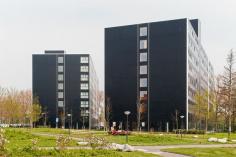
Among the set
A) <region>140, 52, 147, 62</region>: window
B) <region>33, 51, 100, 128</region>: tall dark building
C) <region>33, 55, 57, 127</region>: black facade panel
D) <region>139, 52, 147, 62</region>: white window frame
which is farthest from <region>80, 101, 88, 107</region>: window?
<region>140, 52, 147, 62</region>: window

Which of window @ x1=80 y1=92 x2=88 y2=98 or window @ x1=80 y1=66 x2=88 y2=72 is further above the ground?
window @ x1=80 y1=66 x2=88 y2=72

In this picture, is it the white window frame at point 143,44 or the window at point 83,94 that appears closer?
the white window frame at point 143,44

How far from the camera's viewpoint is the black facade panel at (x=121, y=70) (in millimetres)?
84062

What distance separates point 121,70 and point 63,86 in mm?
42102

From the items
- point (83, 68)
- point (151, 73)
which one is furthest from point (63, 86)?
point (151, 73)

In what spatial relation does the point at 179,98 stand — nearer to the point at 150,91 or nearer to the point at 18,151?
the point at 150,91

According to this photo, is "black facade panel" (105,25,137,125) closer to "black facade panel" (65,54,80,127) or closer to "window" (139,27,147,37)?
"window" (139,27,147,37)

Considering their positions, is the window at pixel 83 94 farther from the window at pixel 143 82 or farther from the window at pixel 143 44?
the window at pixel 143 44

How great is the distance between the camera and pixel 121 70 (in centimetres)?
8531

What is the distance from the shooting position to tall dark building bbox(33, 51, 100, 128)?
12144 cm

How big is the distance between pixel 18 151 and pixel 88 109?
111 metres

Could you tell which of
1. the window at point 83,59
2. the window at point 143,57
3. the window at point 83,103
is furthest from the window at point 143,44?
Result: the window at point 83,103

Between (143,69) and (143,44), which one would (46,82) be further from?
(143,44)

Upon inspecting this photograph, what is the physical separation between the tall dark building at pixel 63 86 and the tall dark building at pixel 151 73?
37.0m
